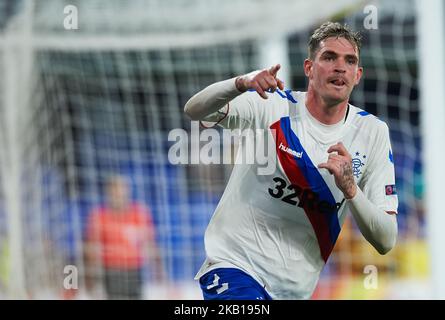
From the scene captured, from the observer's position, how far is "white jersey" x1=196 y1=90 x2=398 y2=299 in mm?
2504

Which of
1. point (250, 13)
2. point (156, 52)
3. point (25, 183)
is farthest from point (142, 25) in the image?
point (25, 183)

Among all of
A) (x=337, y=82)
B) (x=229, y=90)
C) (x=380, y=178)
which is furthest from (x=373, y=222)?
(x=229, y=90)

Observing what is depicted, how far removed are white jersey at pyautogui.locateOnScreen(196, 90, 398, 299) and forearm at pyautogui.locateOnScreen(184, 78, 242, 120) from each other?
13cm

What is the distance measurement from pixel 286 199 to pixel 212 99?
1.31 feet

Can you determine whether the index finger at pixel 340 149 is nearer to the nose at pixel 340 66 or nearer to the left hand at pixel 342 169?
the left hand at pixel 342 169

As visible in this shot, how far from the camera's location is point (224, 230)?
8.27 ft

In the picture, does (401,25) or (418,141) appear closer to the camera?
(401,25)

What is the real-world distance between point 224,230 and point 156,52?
1.93m

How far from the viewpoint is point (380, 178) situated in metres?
2.53

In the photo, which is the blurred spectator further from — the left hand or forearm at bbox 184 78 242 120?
the left hand

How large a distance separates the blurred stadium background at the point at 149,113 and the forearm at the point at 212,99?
1619 mm

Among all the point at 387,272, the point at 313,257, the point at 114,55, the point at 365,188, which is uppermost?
the point at 114,55

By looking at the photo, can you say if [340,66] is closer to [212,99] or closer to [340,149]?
[340,149]
